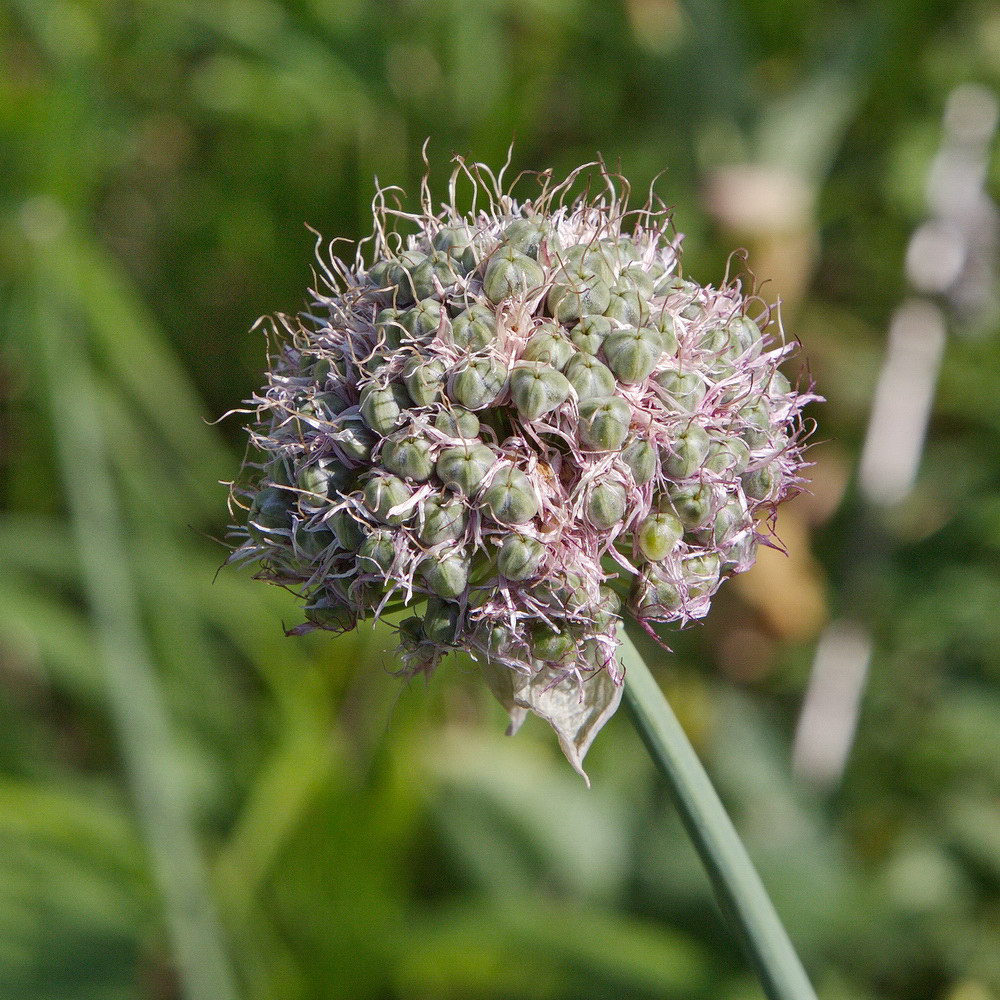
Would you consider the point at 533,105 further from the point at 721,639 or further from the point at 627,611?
the point at 627,611

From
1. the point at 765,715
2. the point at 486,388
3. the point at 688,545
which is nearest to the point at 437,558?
the point at 486,388

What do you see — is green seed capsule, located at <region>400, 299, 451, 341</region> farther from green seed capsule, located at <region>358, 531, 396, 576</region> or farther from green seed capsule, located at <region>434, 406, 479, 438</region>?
green seed capsule, located at <region>358, 531, 396, 576</region>

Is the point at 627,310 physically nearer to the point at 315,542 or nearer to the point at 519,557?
the point at 519,557

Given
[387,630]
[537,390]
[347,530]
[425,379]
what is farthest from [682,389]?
[387,630]

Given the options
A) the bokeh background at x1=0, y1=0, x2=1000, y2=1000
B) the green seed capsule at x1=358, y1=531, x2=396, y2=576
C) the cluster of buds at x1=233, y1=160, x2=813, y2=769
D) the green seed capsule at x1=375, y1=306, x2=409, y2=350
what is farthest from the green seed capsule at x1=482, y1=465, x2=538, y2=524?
the bokeh background at x1=0, y1=0, x2=1000, y2=1000

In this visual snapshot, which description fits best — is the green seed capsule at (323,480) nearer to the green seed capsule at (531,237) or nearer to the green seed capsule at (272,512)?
the green seed capsule at (272,512)

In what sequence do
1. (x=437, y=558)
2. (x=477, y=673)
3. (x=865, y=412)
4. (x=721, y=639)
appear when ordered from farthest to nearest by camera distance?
(x=865, y=412) → (x=721, y=639) → (x=477, y=673) → (x=437, y=558)
